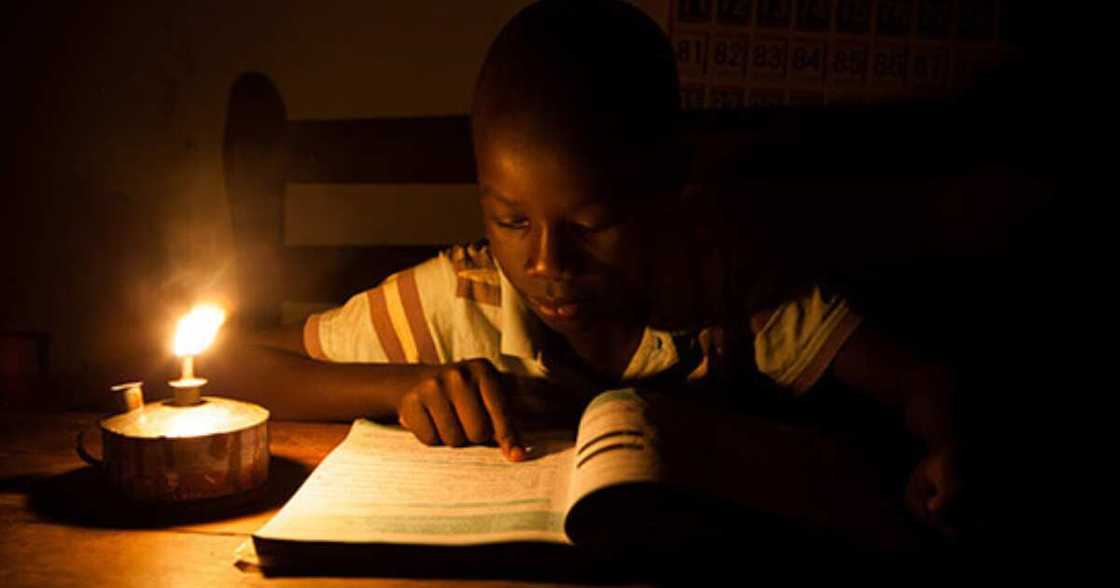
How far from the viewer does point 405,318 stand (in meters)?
1.08

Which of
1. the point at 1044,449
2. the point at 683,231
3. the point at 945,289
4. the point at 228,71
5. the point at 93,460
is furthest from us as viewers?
the point at 228,71

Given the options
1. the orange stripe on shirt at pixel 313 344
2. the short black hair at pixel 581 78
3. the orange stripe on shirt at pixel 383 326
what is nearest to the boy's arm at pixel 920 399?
the short black hair at pixel 581 78

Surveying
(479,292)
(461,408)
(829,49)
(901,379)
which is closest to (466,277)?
(479,292)

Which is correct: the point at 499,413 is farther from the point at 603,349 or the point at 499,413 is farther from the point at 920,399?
the point at 920,399

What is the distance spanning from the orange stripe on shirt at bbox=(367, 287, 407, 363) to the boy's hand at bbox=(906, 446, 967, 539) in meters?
0.62

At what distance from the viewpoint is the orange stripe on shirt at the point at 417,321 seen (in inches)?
42.3

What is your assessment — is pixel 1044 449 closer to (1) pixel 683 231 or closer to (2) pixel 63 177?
(1) pixel 683 231

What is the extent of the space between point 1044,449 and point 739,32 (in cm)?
80

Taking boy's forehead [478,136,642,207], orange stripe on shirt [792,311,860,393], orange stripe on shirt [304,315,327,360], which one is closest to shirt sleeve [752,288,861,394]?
orange stripe on shirt [792,311,860,393]

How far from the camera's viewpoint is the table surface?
565 millimetres

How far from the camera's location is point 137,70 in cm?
154

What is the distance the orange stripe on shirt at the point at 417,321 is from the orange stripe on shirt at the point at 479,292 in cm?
5

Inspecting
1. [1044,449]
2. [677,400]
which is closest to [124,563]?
[677,400]

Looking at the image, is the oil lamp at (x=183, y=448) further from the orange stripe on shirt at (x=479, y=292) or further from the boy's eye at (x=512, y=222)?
the orange stripe on shirt at (x=479, y=292)
